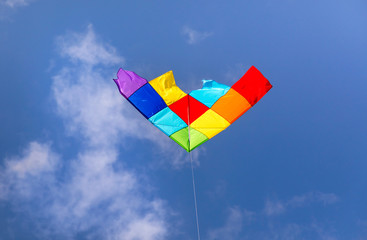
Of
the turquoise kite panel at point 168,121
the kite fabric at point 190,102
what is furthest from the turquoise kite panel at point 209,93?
the turquoise kite panel at point 168,121

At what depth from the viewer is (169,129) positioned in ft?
31.2

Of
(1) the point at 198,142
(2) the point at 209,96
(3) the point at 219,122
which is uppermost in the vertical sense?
(2) the point at 209,96

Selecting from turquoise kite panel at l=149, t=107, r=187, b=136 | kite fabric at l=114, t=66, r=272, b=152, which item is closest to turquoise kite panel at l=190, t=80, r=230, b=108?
kite fabric at l=114, t=66, r=272, b=152

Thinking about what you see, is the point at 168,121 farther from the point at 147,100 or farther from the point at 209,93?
the point at 209,93

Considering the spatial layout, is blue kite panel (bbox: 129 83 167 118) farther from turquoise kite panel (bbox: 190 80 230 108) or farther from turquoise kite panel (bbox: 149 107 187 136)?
turquoise kite panel (bbox: 190 80 230 108)

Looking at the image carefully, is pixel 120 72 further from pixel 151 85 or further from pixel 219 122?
pixel 219 122

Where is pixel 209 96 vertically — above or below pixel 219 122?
above

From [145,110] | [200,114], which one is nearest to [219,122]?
[200,114]

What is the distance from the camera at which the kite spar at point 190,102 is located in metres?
9.36

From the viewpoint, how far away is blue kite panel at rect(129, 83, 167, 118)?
941 cm

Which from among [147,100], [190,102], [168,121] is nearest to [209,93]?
[190,102]

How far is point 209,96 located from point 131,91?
2.26m

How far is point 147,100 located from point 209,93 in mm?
1825

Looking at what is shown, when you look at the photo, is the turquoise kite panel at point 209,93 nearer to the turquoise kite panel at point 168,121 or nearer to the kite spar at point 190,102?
the kite spar at point 190,102
